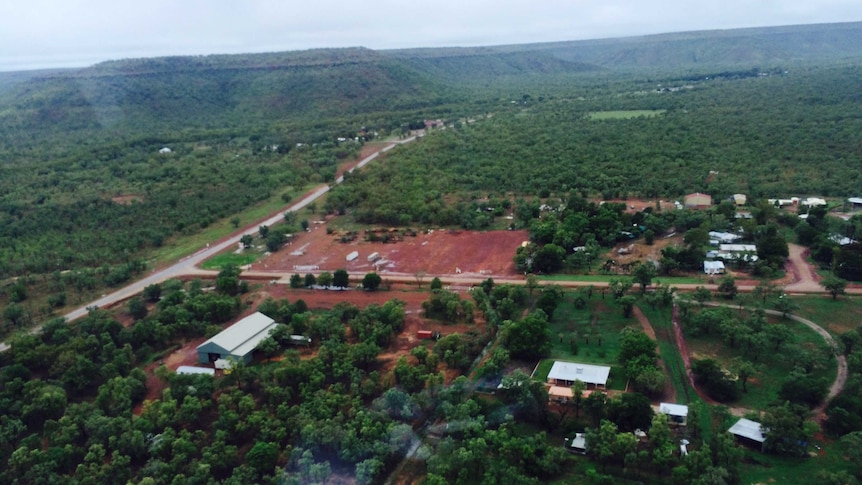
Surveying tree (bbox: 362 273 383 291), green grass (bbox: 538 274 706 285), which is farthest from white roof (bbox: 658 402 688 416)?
tree (bbox: 362 273 383 291)

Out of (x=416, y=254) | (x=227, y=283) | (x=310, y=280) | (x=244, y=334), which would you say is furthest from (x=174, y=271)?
(x=416, y=254)

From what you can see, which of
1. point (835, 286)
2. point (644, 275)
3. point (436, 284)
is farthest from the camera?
point (436, 284)

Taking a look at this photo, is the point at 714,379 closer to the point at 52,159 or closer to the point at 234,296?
the point at 234,296

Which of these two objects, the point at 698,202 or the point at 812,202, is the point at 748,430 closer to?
the point at 698,202

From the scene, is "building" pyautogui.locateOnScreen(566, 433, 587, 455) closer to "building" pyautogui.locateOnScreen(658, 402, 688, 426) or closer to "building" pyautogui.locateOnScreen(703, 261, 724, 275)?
"building" pyautogui.locateOnScreen(658, 402, 688, 426)

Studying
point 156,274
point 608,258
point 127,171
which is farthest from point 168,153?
point 608,258

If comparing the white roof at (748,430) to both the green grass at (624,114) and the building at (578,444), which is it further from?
the green grass at (624,114)
